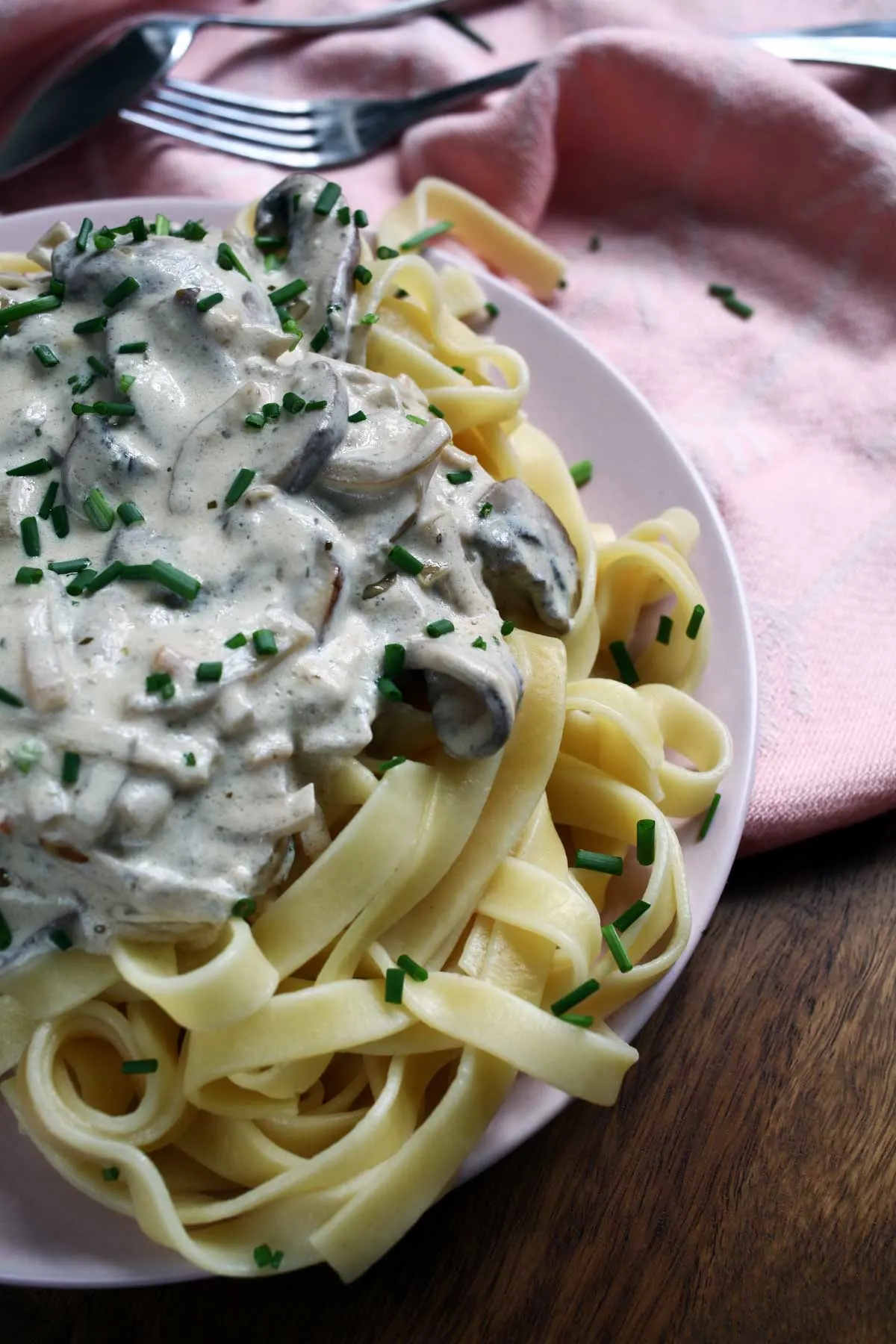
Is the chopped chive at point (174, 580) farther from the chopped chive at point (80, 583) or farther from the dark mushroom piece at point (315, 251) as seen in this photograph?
the dark mushroom piece at point (315, 251)

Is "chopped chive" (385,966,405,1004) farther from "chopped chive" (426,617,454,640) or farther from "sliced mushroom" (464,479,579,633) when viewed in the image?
"sliced mushroom" (464,479,579,633)

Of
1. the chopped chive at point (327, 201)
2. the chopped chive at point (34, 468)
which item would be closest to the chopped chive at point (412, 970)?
the chopped chive at point (34, 468)

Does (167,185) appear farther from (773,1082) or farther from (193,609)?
(773,1082)

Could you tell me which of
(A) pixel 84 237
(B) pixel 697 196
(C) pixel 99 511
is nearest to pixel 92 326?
(A) pixel 84 237

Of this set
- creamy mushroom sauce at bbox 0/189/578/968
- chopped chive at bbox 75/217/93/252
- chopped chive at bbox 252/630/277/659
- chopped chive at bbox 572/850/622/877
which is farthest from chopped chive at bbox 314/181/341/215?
chopped chive at bbox 572/850/622/877

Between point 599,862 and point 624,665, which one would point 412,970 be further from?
point 624,665

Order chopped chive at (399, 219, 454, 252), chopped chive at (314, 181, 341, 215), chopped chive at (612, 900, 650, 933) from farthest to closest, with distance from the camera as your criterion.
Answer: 1. chopped chive at (399, 219, 454, 252)
2. chopped chive at (314, 181, 341, 215)
3. chopped chive at (612, 900, 650, 933)
